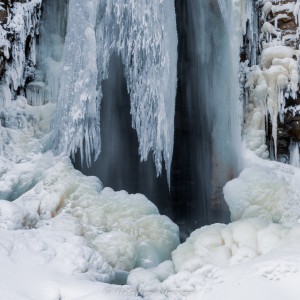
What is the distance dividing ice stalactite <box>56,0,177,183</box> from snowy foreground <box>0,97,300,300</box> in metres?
0.56

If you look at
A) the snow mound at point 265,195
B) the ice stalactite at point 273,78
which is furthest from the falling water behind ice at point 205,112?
the snow mound at point 265,195

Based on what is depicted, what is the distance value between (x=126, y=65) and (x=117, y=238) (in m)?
3.06

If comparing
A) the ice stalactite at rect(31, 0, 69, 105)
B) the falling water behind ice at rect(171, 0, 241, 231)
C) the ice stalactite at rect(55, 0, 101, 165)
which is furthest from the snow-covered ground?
the falling water behind ice at rect(171, 0, 241, 231)

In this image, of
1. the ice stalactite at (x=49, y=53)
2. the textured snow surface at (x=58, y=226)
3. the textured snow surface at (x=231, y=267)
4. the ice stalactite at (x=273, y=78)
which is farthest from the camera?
the ice stalactite at (x=273, y=78)

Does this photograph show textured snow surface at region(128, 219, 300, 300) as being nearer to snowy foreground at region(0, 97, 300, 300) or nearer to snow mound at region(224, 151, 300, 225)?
snowy foreground at region(0, 97, 300, 300)

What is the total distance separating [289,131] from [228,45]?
1.88 meters

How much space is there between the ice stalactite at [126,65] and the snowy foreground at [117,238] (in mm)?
562

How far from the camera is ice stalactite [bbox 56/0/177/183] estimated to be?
6938 mm

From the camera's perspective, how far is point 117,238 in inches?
215

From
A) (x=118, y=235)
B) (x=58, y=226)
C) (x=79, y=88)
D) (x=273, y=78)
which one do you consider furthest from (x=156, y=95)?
(x=58, y=226)

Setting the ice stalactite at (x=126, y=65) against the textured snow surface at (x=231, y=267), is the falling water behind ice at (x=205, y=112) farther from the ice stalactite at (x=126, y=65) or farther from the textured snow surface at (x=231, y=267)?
the textured snow surface at (x=231, y=267)

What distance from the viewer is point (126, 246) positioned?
5.40 m

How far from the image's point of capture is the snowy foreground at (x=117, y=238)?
13.5 ft

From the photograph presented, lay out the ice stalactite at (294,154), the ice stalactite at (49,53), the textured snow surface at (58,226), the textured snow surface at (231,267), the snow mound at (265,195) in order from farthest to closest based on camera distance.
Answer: the ice stalactite at (294,154) < the ice stalactite at (49,53) < the snow mound at (265,195) < the textured snow surface at (58,226) < the textured snow surface at (231,267)
